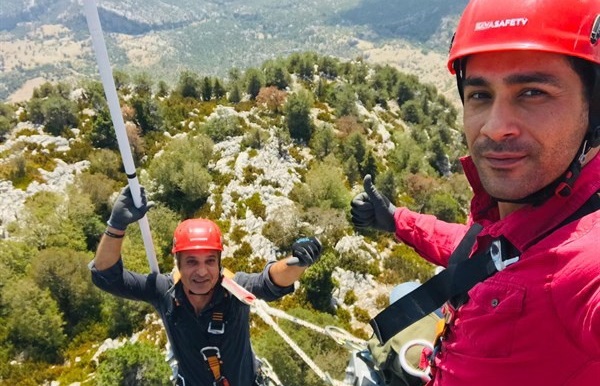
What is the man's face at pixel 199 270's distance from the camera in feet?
15.3

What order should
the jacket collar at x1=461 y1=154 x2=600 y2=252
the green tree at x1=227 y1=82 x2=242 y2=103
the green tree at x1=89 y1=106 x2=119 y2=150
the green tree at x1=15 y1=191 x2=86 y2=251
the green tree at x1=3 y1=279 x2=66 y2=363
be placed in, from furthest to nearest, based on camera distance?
the green tree at x1=227 y1=82 x2=242 y2=103 < the green tree at x1=89 y1=106 x2=119 y2=150 < the green tree at x1=15 y1=191 x2=86 y2=251 < the green tree at x1=3 y1=279 x2=66 y2=363 < the jacket collar at x1=461 y1=154 x2=600 y2=252

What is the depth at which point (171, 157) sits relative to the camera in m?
24.8

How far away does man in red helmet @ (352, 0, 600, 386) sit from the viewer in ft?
4.61

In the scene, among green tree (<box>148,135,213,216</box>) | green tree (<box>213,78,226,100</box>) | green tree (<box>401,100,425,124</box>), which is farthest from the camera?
green tree (<box>401,100,425,124</box>)

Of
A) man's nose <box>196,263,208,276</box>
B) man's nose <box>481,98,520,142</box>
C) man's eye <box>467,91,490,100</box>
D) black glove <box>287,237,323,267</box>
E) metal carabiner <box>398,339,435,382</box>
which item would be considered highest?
man's eye <box>467,91,490,100</box>

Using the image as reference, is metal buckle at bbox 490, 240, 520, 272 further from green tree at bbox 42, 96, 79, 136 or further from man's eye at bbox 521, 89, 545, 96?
green tree at bbox 42, 96, 79, 136

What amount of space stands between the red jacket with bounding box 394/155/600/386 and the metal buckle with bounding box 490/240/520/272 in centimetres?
4

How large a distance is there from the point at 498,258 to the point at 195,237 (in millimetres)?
3841

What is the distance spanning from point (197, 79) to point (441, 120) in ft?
98.0

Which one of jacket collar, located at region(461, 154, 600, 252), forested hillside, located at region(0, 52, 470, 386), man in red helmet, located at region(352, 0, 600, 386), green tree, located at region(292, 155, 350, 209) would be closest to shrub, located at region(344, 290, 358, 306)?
forested hillside, located at region(0, 52, 470, 386)

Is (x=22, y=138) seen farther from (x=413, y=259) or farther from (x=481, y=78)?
(x=481, y=78)

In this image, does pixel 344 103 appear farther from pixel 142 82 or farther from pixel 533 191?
pixel 533 191

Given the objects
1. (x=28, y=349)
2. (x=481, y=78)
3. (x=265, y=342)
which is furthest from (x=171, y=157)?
(x=481, y=78)

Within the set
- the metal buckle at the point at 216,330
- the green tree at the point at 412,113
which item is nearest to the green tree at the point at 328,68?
the green tree at the point at 412,113
